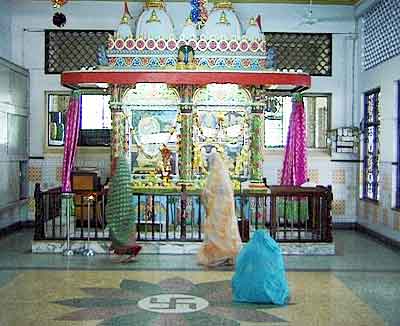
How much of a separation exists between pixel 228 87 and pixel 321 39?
267 cm

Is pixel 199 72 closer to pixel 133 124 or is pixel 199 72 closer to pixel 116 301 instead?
pixel 133 124

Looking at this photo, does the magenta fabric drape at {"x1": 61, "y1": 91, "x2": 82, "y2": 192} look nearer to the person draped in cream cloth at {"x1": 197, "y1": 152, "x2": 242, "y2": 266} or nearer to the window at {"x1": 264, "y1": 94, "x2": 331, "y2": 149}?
the person draped in cream cloth at {"x1": 197, "y1": 152, "x2": 242, "y2": 266}

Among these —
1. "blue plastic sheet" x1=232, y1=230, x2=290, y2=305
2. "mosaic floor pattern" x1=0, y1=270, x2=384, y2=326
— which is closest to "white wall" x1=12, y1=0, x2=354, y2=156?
"mosaic floor pattern" x1=0, y1=270, x2=384, y2=326

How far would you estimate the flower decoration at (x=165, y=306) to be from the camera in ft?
20.4

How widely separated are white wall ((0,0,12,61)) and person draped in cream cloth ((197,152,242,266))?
5.22 metres

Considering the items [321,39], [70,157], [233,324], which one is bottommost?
[233,324]

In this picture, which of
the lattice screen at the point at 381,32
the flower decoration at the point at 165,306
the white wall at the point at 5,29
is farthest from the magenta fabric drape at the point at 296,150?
the white wall at the point at 5,29

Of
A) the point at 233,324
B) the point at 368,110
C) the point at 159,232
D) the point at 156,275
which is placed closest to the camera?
the point at 233,324

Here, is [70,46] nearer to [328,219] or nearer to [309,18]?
[309,18]

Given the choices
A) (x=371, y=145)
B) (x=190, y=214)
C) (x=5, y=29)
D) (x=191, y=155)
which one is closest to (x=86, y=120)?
(x=5, y=29)

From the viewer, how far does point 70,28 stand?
505 inches

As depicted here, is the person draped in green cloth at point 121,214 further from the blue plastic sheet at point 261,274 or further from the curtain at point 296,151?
the curtain at point 296,151

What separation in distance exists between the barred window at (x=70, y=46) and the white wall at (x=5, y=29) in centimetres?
66

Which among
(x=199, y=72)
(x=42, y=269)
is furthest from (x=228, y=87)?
(x=42, y=269)
